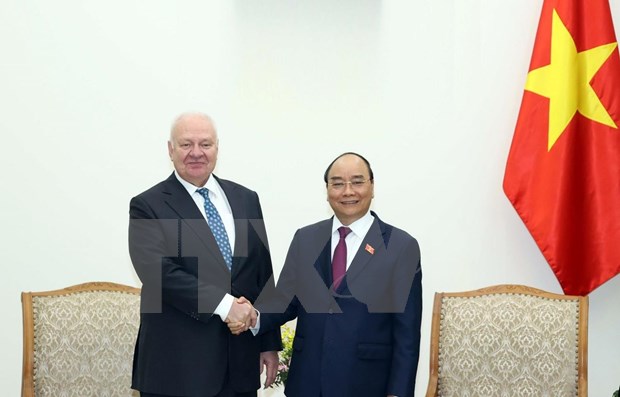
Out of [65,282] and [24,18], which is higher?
[24,18]

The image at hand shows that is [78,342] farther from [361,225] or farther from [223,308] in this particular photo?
[361,225]

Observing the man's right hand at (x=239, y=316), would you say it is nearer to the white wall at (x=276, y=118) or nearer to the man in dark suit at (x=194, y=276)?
the man in dark suit at (x=194, y=276)

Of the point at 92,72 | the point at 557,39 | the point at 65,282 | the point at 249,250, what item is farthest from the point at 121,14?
the point at 557,39

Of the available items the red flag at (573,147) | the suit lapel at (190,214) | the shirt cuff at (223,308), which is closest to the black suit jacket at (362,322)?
the shirt cuff at (223,308)

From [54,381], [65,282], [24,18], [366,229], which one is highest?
[24,18]

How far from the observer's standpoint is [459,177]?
5.01 meters

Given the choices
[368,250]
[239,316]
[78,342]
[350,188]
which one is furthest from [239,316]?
[78,342]

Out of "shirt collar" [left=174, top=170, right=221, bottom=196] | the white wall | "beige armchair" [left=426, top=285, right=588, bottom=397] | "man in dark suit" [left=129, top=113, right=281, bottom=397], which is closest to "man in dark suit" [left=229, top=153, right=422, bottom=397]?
"man in dark suit" [left=129, top=113, right=281, bottom=397]

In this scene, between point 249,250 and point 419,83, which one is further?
point 419,83

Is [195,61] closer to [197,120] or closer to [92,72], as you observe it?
[92,72]

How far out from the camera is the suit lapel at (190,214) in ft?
10.9

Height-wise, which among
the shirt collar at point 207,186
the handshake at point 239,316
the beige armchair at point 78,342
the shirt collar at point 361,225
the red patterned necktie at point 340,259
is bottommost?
the beige armchair at point 78,342

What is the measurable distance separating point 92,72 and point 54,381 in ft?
6.54

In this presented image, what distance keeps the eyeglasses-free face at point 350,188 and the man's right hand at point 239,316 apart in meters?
0.58
